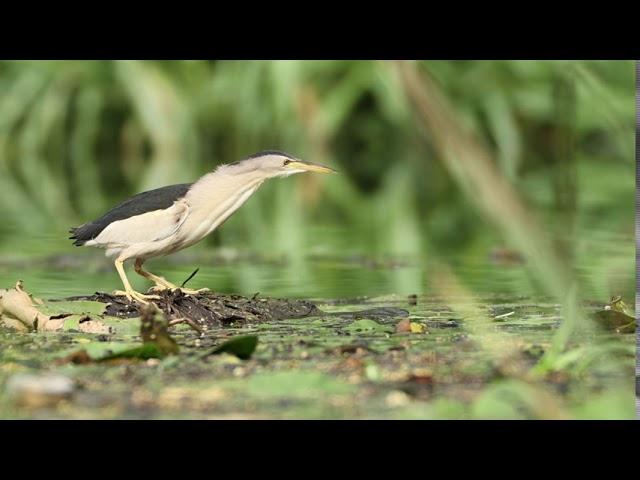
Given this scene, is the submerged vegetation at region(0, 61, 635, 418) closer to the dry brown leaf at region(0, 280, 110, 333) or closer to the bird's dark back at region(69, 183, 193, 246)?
the dry brown leaf at region(0, 280, 110, 333)

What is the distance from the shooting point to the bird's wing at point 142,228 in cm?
663

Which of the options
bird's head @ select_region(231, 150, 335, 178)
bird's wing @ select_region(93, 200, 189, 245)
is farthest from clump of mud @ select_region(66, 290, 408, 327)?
bird's head @ select_region(231, 150, 335, 178)

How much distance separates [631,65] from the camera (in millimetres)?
17406

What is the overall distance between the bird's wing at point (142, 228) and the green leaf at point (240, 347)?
171 centimetres

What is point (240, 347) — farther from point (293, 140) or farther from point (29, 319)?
point (293, 140)

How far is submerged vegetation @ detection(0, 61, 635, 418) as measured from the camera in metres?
4.07

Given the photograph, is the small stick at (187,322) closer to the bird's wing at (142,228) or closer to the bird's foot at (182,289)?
the bird's foot at (182,289)

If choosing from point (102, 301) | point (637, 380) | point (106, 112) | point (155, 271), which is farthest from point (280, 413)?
point (106, 112)

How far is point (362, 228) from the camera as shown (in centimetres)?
1249

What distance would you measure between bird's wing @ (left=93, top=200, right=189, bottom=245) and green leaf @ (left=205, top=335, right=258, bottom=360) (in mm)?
1711

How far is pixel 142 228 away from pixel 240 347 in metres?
1.80

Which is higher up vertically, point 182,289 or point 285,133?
point 285,133

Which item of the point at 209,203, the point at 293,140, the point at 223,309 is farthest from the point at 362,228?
the point at 293,140

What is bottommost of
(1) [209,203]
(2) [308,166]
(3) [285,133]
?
(1) [209,203]
